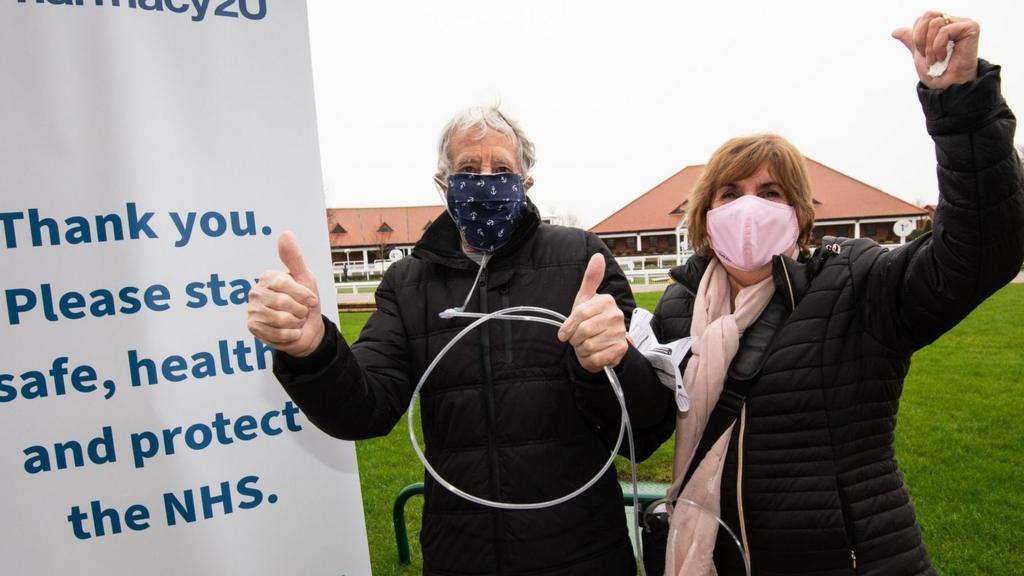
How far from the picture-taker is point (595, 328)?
1.60 metres

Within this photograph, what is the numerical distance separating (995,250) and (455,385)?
152cm

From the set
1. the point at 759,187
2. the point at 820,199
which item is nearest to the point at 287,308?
the point at 759,187

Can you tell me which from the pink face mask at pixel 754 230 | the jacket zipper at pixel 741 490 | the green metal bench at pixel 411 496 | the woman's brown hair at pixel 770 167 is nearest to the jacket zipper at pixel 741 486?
the jacket zipper at pixel 741 490

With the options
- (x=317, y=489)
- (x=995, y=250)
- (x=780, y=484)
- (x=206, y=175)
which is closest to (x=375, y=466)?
(x=317, y=489)

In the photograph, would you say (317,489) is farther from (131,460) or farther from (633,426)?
(633,426)

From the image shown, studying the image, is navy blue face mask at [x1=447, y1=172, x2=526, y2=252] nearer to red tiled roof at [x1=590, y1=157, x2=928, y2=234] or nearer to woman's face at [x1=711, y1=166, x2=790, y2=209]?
woman's face at [x1=711, y1=166, x2=790, y2=209]

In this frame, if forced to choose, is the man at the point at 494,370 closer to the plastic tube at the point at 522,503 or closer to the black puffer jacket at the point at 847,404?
the plastic tube at the point at 522,503

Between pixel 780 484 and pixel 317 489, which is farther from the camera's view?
pixel 317 489

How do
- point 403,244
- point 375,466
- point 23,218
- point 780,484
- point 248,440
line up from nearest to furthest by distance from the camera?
point 780,484 → point 23,218 → point 248,440 → point 375,466 → point 403,244

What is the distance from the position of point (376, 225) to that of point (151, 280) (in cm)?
6375

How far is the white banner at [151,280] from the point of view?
1.92 m

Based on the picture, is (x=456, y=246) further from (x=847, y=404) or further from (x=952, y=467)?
(x=952, y=467)

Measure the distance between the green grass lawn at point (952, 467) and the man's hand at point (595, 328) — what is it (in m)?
3.21

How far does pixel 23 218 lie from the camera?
1.89 metres
